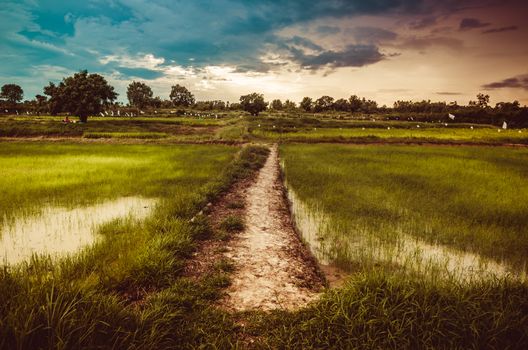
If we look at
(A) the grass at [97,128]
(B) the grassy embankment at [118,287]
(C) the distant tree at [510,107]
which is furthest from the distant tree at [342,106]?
(B) the grassy embankment at [118,287]

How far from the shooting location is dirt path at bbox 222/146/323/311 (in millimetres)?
4065

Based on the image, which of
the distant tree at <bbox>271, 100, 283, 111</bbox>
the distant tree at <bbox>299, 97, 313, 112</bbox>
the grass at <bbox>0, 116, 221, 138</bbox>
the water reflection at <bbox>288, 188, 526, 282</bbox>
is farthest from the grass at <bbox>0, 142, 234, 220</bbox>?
the distant tree at <bbox>271, 100, 283, 111</bbox>

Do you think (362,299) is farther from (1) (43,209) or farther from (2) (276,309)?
(1) (43,209)

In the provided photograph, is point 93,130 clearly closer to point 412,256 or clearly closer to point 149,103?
point 412,256

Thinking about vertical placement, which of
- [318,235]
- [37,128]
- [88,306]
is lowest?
[318,235]

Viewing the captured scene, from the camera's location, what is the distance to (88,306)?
2992 mm

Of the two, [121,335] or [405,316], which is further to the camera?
[405,316]

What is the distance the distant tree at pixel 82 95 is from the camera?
3359 cm

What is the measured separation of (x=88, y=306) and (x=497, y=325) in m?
4.34

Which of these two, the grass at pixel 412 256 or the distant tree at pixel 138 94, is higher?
the distant tree at pixel 138 94

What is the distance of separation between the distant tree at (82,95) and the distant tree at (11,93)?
237 ft

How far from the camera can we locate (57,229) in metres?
6.46

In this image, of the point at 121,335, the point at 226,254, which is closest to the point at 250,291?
the point at 226,254

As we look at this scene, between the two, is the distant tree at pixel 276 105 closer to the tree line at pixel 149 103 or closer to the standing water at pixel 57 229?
the tree line at pixel 149 103
